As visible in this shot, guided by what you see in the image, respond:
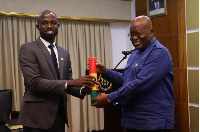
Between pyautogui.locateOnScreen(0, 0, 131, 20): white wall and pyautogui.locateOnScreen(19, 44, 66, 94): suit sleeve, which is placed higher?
pyautogui.locateOnScreen(0, 0, 131, 20): white wall

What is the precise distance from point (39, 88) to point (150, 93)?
0.78 metres

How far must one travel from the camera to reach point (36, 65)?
190 centimetres

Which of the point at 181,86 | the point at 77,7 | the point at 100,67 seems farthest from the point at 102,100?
the point at 77,7

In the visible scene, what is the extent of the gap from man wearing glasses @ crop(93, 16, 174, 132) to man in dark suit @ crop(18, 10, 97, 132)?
32 centimetres

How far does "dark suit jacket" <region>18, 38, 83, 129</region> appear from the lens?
1.86m

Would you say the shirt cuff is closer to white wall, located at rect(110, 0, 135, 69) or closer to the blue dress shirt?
the blue dress shirt

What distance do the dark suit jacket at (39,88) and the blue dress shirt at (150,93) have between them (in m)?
0.45

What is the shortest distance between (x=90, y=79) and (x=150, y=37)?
0.54 metres

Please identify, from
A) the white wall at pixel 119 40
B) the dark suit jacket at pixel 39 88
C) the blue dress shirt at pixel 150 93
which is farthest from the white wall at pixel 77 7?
the blue dress shirt at pixel 150 93

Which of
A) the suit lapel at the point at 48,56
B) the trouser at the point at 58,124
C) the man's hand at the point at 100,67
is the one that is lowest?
the trouser at the point at 58,124

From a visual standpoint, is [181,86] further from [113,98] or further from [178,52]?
[113,98]

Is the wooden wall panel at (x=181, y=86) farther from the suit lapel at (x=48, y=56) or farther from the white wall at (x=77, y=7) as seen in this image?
the suit lapel at (x=48, y=56)

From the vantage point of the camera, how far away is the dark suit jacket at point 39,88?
186 cm

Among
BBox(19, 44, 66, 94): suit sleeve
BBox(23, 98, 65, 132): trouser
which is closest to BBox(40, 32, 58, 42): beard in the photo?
BBox(19, 44, 66, 94): suit sleeve
